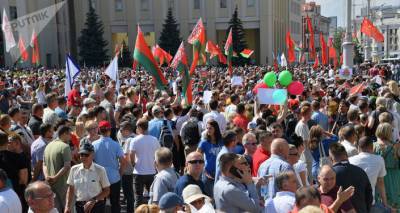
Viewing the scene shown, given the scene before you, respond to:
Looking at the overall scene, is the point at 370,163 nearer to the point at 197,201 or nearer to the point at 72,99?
the point at 197,201

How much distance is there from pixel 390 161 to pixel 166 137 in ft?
11.8

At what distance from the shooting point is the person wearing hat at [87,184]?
19.6ft

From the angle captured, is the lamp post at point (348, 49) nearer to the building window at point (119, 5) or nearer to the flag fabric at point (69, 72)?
the flag fabric at point (69, 72)

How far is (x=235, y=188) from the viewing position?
4707 mm

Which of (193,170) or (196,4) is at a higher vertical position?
(196,4)

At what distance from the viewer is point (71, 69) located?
13.8m

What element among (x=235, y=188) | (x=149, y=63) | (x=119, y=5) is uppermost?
(x=119, y=5)

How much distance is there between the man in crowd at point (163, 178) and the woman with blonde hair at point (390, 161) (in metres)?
2.64

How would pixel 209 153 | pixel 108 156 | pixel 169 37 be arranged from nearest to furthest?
pixel 108 156
pixel 209 153
pixel 169 37

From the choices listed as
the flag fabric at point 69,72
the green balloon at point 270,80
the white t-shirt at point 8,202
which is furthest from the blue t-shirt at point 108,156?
the flag fabric at point 69,72

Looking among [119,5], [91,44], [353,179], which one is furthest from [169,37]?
[353,179]

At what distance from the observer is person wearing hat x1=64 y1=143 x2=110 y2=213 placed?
5969 mm

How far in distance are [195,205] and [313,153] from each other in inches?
123

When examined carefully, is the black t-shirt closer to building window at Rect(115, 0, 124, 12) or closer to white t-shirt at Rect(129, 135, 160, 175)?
white t-shirt at Rect(129, 135, 160, 175)
